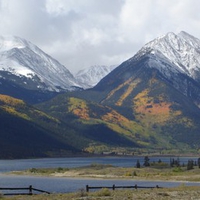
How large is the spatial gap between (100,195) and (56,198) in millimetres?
8894

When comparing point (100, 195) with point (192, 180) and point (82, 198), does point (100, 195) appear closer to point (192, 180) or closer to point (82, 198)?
point (82, 198)

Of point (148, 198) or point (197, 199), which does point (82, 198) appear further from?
point (197, 199)

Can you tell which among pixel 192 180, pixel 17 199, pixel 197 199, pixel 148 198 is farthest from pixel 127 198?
pixel 192 180

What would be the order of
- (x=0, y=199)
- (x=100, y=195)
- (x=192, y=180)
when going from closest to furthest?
(x=0, y=199), (x=100, y=195), (x=192, y=180)

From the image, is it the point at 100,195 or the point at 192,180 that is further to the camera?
the point at 192,180

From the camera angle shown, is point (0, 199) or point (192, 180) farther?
point (192, 180)

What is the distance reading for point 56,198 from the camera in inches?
3654

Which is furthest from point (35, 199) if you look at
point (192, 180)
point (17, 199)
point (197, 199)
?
point (192, 180)

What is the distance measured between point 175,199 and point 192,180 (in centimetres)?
11008

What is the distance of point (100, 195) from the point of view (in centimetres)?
9812

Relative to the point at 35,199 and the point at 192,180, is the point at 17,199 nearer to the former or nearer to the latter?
the point at 35,199

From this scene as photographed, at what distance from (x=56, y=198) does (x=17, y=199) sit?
6310 mm

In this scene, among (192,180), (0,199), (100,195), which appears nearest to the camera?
(0,199)

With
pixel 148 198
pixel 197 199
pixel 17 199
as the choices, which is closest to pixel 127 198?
pixel 148 198
